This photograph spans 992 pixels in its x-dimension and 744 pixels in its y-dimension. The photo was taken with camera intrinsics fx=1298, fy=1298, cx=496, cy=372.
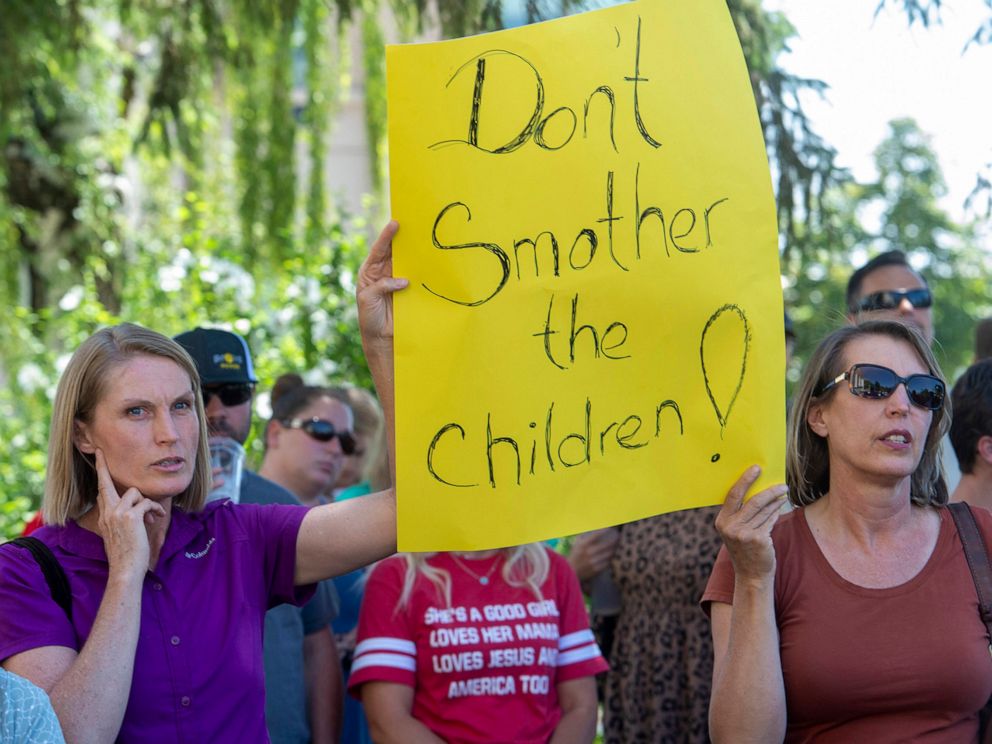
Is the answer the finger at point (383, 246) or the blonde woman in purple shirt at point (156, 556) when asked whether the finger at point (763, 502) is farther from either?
the finger at point (383, 246)

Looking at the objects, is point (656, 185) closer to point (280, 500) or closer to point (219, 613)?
point (219, 613)

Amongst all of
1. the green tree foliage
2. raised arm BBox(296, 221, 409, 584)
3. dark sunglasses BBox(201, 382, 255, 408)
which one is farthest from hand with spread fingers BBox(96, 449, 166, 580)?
the green tree foliage

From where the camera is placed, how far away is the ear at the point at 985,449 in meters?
3.51

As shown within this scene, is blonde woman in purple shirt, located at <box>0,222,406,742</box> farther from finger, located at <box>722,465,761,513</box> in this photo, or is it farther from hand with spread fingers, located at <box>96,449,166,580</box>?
finger, located at <box>722,465,761,513</box>

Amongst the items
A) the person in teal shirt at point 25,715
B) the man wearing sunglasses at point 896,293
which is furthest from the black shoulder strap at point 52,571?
the man wearing sunglasses at point 896,293

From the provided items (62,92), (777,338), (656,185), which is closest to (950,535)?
(777,338)

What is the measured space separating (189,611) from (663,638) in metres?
2.02

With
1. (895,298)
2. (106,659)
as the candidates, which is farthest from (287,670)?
(895,298)

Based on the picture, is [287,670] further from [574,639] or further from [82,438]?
[82,438]

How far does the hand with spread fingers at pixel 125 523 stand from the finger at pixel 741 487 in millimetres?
1132

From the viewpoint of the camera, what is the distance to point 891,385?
2.84m

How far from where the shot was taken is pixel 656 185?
98.3 inches

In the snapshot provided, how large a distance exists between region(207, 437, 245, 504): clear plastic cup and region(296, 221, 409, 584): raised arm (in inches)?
45.7

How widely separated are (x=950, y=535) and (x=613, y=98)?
1232mm
